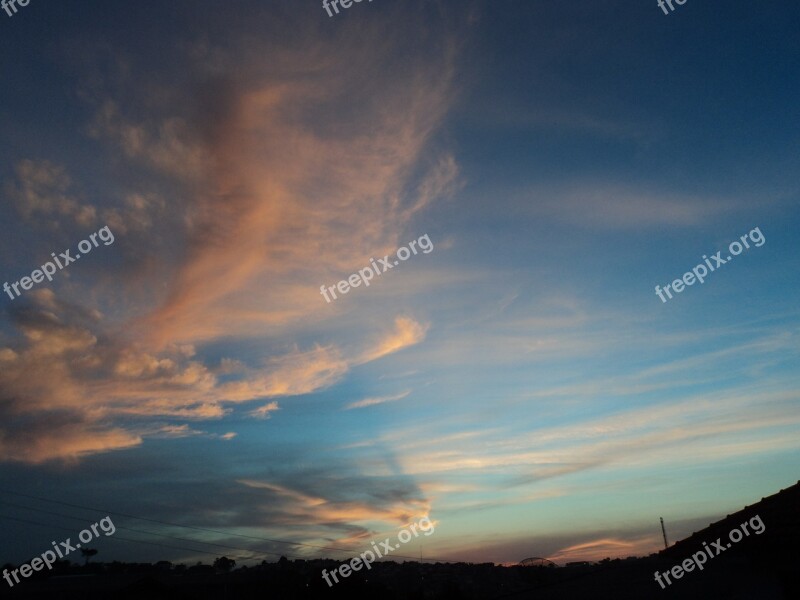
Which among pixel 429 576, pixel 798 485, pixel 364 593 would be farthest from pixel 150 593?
pixel 429 576

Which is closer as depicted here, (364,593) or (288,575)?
(288,575)

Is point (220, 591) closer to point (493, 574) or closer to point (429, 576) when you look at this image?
point (493, 574)

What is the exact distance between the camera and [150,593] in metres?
37.4

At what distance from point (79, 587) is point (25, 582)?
203 inches

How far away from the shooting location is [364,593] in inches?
2296

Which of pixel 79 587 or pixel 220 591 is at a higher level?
pixel 79 587

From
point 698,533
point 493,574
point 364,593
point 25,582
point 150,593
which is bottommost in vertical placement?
point 493,574

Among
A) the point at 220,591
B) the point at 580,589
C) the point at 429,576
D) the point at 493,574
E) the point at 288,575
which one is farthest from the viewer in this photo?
the point at 429,576

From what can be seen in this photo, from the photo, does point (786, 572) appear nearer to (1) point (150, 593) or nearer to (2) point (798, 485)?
(2) point (798, 485)

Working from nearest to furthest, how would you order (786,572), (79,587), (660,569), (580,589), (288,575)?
(786,572) < (660,569) < (580,589) < (79,587) < (288,575)

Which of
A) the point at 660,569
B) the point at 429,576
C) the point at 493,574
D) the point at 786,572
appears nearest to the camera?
the point at 786,572

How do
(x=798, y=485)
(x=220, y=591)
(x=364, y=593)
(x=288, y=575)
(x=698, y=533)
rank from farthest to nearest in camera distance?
(x=364, y=593) → (x=288, y=575) → (x=220, y=591) → (x=698, y=533) → (x=798, y=485)

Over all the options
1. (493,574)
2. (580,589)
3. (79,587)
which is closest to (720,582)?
(580,589)

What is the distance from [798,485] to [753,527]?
1.99 m
